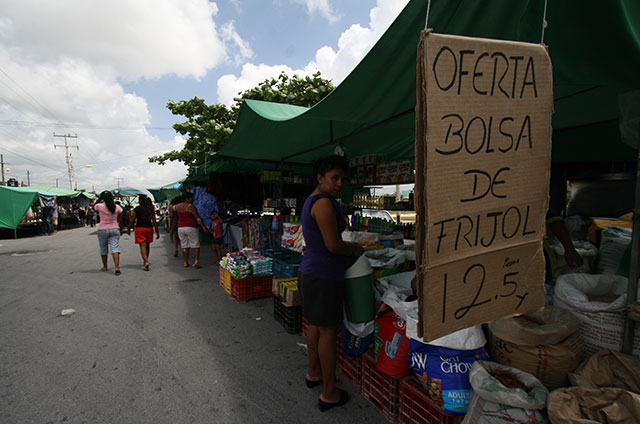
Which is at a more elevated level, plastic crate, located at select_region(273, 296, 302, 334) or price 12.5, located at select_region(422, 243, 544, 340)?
price 12.5, located at select_region(422, 243, 544, 340)

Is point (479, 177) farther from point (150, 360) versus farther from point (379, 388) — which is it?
point (150, 360)

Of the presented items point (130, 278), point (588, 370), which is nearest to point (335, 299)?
point (588, 370)

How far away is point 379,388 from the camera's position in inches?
92.2

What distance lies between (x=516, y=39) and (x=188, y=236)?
7.02m

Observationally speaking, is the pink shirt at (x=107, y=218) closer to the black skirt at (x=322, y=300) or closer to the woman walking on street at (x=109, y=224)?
the woman walking on street at (x=109, y=224)

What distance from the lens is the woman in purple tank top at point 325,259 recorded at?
212 cm

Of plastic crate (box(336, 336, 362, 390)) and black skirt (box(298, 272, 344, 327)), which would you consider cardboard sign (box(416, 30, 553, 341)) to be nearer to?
black skirt (box(298, 272, 344, 327))

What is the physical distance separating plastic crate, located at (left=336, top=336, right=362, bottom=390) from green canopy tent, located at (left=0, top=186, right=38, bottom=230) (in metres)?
16.9

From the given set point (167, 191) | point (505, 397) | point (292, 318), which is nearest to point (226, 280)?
point (292, 318)

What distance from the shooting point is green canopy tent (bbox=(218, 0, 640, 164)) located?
4.55 feet

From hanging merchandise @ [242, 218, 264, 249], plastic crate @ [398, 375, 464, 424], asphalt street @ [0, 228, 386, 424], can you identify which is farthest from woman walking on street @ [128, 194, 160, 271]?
plastic crate @ [398, 375, 464, 424]

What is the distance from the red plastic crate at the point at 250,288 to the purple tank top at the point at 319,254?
2.84m

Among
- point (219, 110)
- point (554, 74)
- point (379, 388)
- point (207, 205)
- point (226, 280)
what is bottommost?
point (379, 388)

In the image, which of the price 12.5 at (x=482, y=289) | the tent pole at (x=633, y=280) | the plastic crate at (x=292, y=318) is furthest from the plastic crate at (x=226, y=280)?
the tent pole at (x=633, y=280)
